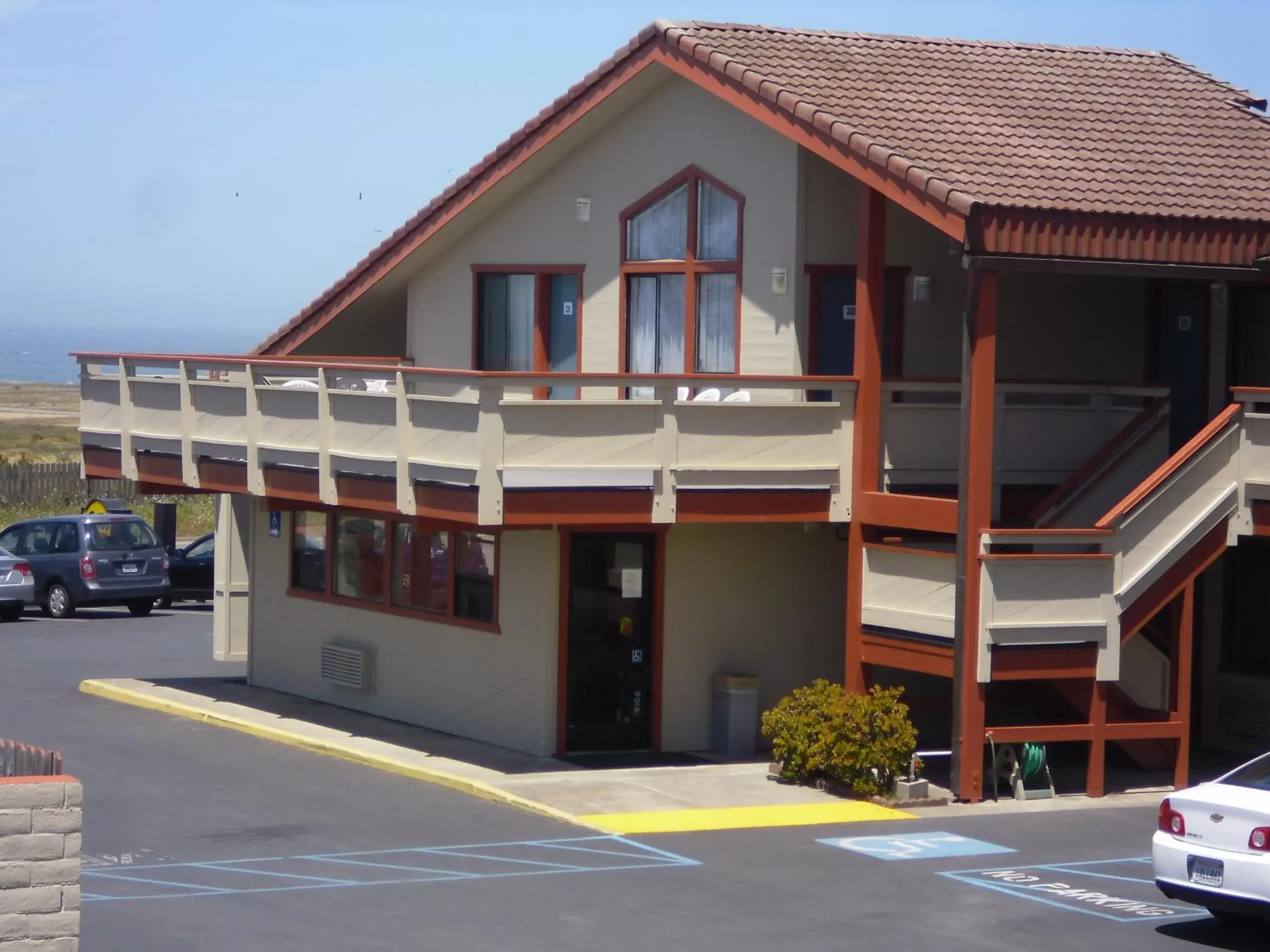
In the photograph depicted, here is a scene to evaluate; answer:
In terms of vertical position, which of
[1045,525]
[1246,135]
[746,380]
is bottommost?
[1045,525]

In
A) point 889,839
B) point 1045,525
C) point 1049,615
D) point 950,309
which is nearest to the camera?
point 889,839

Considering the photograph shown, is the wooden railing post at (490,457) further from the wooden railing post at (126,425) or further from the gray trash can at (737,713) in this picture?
the wooden railing post at (126,425)

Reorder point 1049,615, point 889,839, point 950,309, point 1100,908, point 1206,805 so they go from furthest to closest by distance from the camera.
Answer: point 950,309
point 1049,615
point 889,839
point 1100,908
point 1206,805

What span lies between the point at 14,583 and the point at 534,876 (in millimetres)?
21045

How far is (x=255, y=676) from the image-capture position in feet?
80.6

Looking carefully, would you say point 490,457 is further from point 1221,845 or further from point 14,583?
point 14,583

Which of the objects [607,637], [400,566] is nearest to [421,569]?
[400,566]

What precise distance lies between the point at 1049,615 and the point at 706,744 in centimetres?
420

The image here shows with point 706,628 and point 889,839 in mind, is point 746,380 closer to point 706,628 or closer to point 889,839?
point 706,628

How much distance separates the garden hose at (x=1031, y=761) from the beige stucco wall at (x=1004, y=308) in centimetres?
436

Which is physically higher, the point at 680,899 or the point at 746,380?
the point at 746,380

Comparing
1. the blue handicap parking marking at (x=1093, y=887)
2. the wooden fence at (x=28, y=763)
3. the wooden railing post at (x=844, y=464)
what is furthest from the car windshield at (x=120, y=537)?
the wooden fence at (x=28, y=763)

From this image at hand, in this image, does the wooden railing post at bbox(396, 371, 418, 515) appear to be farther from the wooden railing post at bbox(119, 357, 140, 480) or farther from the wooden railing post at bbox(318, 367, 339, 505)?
the wooden railing post at bbox(119, 357, 140, 480)

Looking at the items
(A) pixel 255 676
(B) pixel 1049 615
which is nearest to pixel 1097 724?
(B) pixel 1049 615
